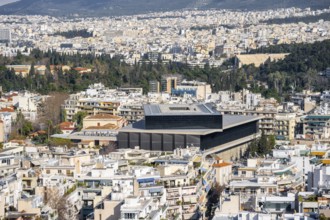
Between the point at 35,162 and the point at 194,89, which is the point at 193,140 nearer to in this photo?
the point at 35,162

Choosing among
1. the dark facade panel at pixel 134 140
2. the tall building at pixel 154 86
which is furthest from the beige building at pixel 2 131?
the tall building at pixel 154 86

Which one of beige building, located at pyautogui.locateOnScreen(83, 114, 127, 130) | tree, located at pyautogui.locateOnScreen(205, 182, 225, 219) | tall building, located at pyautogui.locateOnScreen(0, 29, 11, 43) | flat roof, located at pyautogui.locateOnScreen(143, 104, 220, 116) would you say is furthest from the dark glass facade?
tall building, located at pyautogui.locateOnScreen(0, 29, 11, 43)

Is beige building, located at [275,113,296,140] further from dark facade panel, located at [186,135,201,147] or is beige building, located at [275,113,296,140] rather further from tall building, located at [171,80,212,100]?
tall building, located at [171,80,212,100]

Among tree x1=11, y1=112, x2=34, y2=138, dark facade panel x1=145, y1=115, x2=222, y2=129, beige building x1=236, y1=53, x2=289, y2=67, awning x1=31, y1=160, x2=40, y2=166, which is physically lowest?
tree x1=11, y1=112, x2=34, y2=138

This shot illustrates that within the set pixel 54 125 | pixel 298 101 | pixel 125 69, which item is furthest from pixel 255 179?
pixel 125 69

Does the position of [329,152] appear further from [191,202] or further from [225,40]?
[225,40]

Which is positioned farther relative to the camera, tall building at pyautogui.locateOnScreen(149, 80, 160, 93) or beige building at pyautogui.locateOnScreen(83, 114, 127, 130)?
tall building at pyautogui.locateOnScreen(149, 80, 160, 93)
